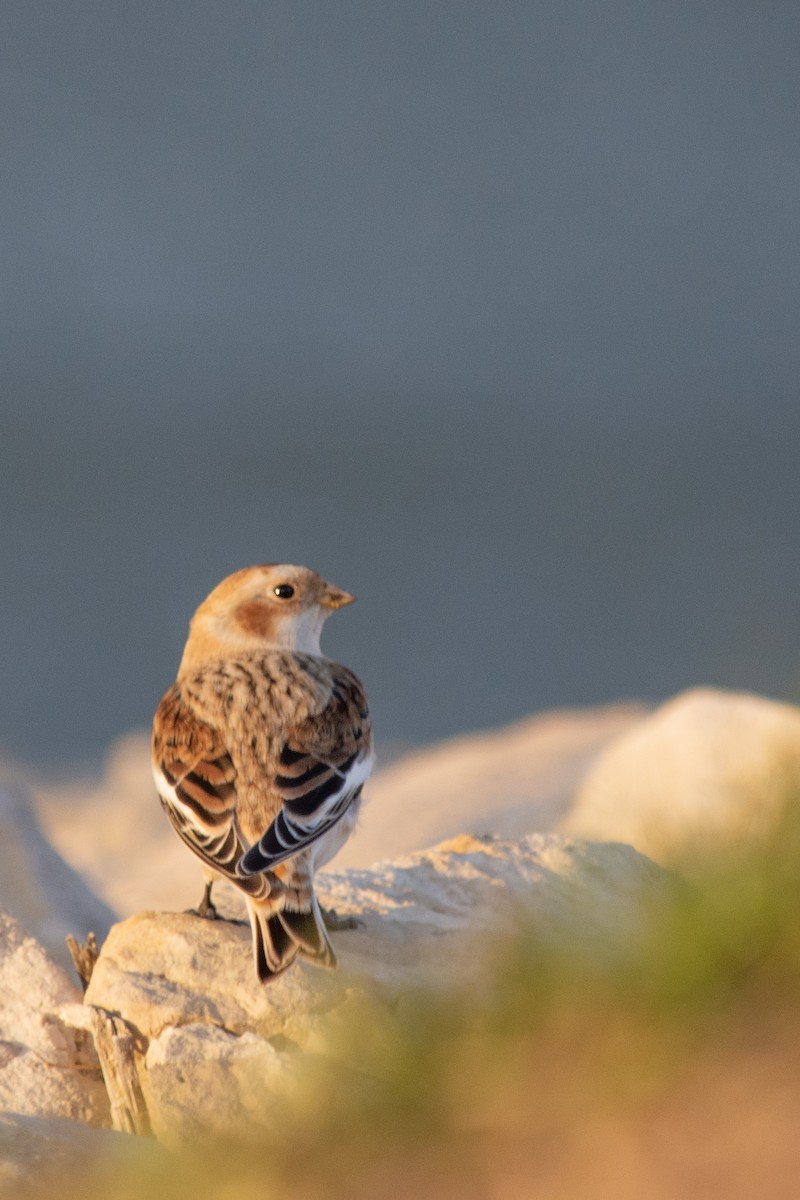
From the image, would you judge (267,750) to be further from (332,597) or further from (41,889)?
(41,889)

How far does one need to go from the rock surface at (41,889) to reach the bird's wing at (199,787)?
1.11 meters

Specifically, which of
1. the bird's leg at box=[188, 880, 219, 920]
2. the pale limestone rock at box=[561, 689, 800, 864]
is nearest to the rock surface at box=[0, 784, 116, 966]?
the bird's leg at box=[188, 880, 219, 920]

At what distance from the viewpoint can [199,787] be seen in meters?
4.60

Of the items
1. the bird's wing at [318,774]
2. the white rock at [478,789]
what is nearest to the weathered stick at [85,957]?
the bird's wing at [318,774]

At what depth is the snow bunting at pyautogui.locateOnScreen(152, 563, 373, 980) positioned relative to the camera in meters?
4.21

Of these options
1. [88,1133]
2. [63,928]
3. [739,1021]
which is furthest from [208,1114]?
[63,928]

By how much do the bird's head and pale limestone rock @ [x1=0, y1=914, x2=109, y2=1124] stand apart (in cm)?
120

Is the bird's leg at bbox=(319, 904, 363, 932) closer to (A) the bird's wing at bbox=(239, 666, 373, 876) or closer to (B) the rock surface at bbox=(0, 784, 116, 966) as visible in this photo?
(A) the bird's wing at bbox=(239, 666, 373, 876)

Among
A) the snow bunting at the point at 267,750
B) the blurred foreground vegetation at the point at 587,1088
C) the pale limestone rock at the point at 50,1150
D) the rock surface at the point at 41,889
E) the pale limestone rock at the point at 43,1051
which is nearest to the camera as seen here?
the blurred foreground vegetation at the point at 587,1088

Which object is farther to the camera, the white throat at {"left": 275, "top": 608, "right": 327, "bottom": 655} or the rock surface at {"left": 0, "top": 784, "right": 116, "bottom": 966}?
the rock surface at {"left": 0, "top": 784, "right": 116, "bottom": 966}

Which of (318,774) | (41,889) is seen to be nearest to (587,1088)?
(318,774)

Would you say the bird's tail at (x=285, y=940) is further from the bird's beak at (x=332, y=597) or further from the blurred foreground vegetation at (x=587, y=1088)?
the bird's beak at (x=332, y=597)

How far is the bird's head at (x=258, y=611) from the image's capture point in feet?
17.5

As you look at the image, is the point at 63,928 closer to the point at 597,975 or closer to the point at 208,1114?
the point at 208,1114
